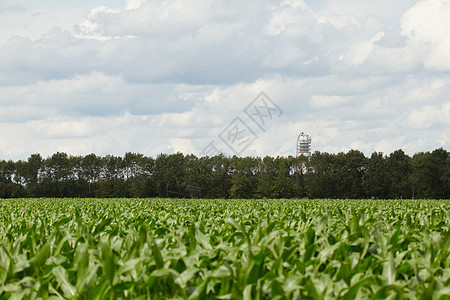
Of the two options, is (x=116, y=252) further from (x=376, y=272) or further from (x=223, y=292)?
(x=376, y=272)

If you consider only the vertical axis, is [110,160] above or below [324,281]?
above

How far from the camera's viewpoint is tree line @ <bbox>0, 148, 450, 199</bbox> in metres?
73.2

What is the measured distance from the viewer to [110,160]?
3583 inches

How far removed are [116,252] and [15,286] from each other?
3.26 feet

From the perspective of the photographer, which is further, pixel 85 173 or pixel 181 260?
pixel 85 173

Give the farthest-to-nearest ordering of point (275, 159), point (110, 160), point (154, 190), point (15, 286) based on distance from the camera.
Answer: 1. point (110, 160)
2. point (275, 159)
3. point (154, 190)
4. point (15, 286)

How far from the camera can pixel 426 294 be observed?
283 cm

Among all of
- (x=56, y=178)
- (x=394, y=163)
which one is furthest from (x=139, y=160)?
(x=394, y=163)

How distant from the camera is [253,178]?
7850cm

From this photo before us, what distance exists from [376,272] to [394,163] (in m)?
80.5

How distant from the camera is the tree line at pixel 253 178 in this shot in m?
73.2

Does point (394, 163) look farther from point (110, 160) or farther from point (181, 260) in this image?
point (181, 260)

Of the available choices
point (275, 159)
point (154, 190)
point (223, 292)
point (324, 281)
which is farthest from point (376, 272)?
point (275, 159)

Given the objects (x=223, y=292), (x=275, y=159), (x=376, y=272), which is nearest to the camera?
(x=223, y=292)
